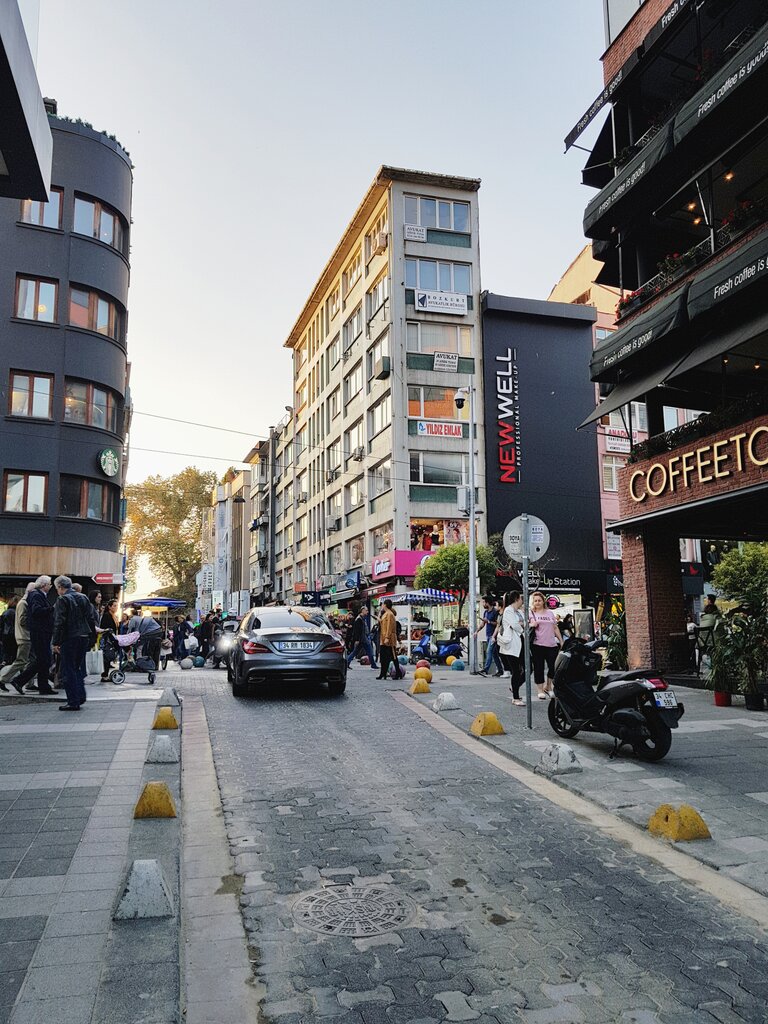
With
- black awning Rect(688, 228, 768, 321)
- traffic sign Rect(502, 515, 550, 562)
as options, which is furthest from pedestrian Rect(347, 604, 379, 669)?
traffic sign Rect(502, 515, 550, 562)

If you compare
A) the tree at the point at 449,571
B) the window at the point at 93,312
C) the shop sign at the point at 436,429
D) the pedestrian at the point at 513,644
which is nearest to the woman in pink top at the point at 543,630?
the pedestrian at the point at 513,644

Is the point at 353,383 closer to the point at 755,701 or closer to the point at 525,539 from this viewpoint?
the point at 755,701

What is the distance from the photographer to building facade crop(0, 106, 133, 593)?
2859 centimetres

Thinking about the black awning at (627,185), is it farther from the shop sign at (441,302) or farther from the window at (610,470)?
the window at (610,470)

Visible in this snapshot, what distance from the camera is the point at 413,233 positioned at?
43.1 metres

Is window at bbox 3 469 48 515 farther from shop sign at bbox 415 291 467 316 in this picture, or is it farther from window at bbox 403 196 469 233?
window at bbox 403 196 469 233

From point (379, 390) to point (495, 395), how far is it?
20.1 ft

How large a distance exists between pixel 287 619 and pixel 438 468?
2807 cm

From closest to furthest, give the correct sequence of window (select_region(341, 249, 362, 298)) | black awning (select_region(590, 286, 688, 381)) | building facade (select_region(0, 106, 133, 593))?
black awning (select_region(590, 286, 688, 381)) < building facade (select_region(0, 106, 133, 593)) < window (select_region(341, 249, 362, 298))

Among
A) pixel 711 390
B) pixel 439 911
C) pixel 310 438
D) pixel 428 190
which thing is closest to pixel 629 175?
pixel 711 390

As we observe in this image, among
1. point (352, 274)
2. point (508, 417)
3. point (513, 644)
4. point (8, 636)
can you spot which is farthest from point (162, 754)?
point (352, 274)

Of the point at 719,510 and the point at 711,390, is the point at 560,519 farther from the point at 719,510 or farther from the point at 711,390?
the point at 719,510

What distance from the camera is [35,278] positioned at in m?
29.7

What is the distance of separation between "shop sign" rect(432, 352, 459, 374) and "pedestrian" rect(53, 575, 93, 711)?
3216 centimetres
